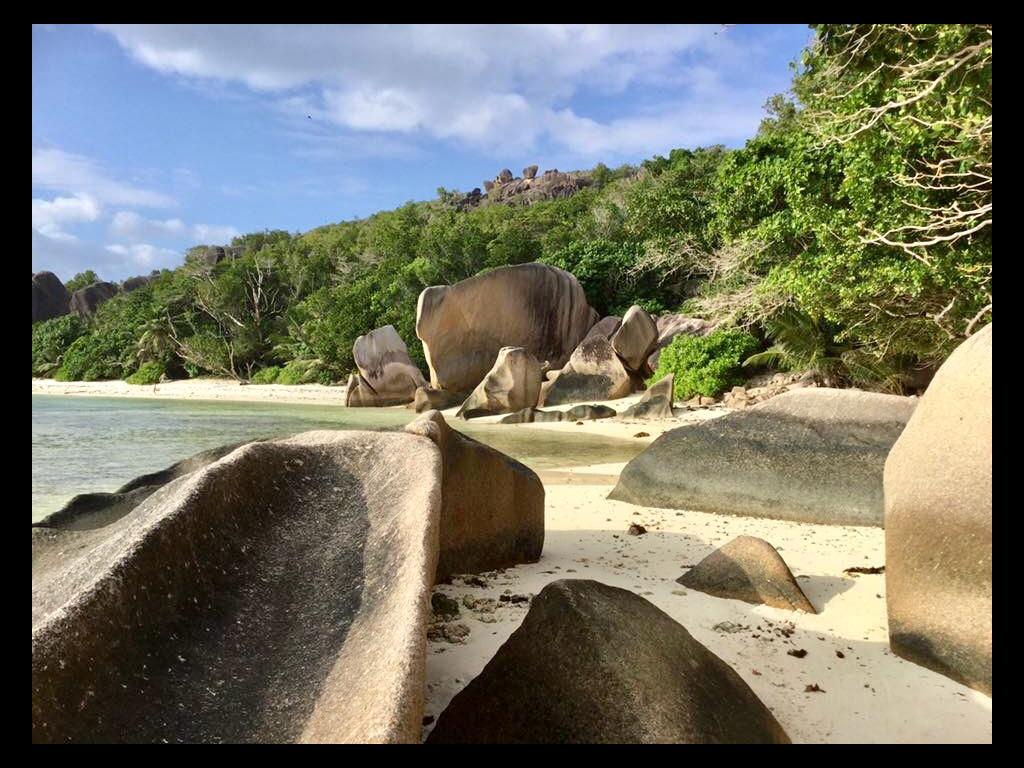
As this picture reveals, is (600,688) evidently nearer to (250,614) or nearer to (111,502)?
(250,614)

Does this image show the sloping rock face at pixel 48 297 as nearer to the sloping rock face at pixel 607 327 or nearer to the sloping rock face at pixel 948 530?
the sloping rock face at pixel 607 327

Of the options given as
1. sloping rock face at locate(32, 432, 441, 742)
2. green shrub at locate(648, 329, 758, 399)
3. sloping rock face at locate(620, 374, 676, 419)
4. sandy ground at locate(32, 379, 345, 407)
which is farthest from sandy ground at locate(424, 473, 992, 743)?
sandy ground at locate(32, 379, 345, 407)

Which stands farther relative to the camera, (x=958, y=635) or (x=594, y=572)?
(x=594, y=572)

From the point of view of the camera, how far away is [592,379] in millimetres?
19375

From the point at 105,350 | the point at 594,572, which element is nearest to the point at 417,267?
the point at 105,350

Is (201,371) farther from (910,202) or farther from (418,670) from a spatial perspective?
(418,670)

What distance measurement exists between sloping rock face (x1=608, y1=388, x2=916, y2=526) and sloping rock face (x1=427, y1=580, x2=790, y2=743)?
403 centimetres

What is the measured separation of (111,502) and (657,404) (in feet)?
43.6

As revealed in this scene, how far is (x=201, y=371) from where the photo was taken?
36844 millimetres

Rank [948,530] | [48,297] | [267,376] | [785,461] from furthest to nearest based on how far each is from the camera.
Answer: [48,297] < [267,376] < [785,461] < [948,530]

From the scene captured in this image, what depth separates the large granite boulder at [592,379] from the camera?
62.9ft

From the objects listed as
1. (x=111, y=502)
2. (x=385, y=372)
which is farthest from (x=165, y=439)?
(x=111, y=502)

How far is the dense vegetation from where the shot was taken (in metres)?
7.29
